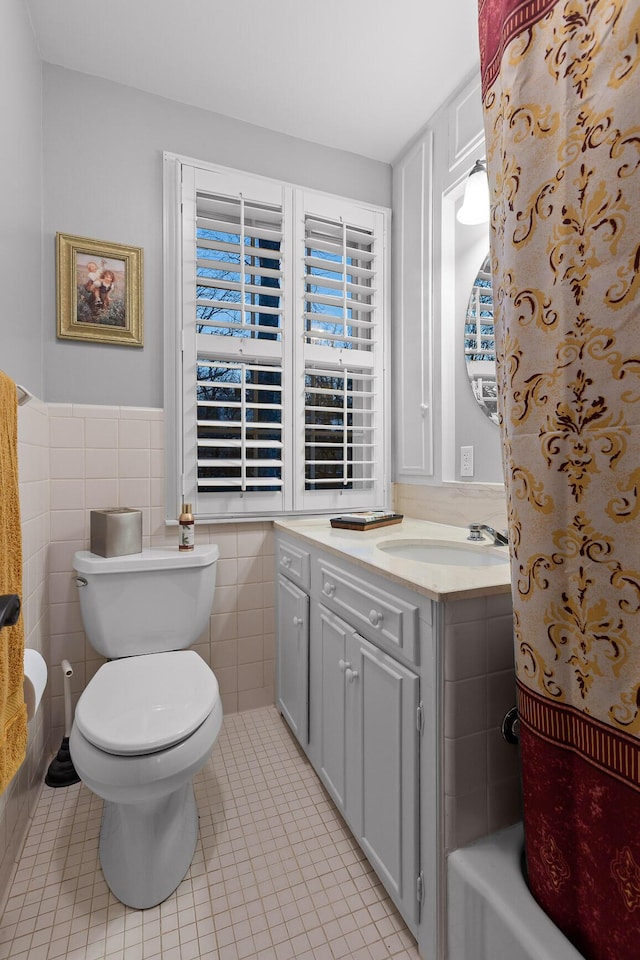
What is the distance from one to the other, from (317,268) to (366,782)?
1.95 meters

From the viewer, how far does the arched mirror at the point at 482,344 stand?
1.66 m

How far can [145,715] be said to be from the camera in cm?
112

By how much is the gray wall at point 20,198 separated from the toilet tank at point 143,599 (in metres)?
0.66

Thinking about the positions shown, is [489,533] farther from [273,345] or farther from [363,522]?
[273,345]

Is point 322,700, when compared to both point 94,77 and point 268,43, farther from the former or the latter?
point 94,77

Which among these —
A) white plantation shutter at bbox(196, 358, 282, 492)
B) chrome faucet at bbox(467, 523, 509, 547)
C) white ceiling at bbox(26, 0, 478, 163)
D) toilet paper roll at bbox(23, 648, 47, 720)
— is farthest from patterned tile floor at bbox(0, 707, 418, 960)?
white ceiling at bbox(26, 0, 478, 163)

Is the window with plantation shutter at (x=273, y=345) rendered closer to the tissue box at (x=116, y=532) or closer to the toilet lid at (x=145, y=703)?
the tissue box at (x=116, y=532)

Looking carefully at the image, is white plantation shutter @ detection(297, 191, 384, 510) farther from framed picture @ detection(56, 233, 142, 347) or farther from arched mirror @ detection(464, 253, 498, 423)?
framed picture @ detection(56, 233, 142, 347)

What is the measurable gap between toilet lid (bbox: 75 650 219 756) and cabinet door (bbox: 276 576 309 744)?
362mm

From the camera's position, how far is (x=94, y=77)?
169cm

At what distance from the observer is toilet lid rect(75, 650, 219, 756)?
1.04 meters

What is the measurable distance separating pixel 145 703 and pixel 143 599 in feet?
1.41

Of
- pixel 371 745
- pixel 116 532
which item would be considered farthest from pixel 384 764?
pixel 116 532

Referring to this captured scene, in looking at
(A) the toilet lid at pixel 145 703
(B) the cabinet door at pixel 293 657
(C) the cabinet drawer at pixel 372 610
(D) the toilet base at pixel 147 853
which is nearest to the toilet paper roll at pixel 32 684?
(A) the toilet lid at pixel 145 703
